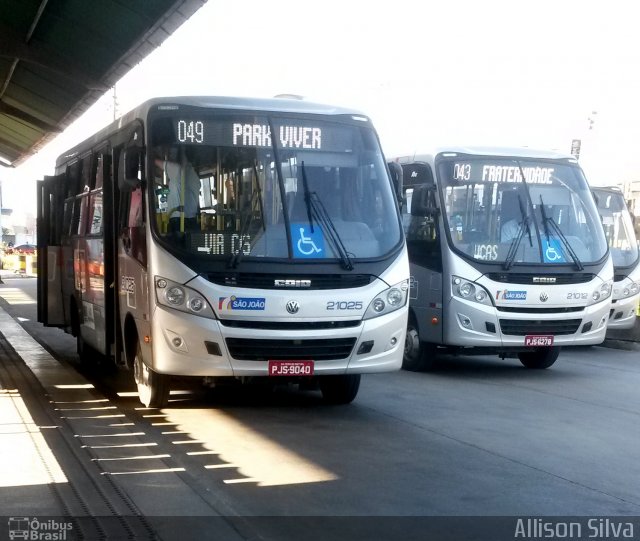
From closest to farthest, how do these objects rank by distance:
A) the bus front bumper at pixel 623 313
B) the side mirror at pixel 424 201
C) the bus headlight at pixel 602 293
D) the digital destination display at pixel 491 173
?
the side mirror at pixel 424 201
the bus headlight at pixel 602 293
the digital destination display at pixel 491 173
the bus front bumper at pixel 623 313

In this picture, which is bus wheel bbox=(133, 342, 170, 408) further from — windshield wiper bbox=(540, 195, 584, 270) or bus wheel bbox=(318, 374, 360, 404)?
windshield wiper bbox=(540, 195, 584, 270)

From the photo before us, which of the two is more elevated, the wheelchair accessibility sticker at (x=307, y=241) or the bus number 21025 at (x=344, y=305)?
the wheelchair accessibility sticker at (x=307, y=241)

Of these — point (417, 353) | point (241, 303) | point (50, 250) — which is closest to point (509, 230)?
point (417, 353)

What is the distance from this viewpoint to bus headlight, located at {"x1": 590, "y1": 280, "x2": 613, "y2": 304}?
13.5 meters

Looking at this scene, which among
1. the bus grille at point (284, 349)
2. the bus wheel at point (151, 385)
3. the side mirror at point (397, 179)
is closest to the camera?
the bus grille at point (284, 349)

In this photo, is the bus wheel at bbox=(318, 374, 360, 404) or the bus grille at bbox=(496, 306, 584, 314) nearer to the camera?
the bus wheel at bbox=(318, 374, 360, 404)

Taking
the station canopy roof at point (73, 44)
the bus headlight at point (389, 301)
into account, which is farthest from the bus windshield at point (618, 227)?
the bus headlight at point (389, 301)

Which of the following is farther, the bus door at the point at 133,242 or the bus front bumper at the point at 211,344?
the bus door at the point at 133,242

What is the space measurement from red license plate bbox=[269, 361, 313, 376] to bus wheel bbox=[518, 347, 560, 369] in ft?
18.8

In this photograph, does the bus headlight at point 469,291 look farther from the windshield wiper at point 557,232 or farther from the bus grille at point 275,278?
the bus grille at point 275,278

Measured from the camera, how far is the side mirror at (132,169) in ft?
32.2

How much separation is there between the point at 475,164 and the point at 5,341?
8.36 m

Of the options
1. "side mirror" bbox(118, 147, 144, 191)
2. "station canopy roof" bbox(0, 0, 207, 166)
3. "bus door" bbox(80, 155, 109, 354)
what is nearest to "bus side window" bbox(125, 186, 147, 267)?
"side mirror" bbox(118, 147, 144, 191)

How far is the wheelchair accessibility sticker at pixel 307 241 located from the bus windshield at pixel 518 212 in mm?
3998
